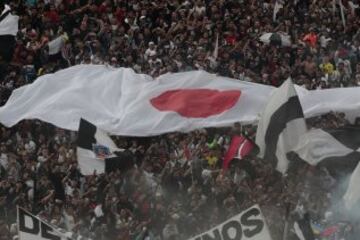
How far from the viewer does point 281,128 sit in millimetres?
19312

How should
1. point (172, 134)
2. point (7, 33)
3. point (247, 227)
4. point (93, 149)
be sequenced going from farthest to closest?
point (7, 33) < point (172, 134) < point (93, 149) < point (247, 227)

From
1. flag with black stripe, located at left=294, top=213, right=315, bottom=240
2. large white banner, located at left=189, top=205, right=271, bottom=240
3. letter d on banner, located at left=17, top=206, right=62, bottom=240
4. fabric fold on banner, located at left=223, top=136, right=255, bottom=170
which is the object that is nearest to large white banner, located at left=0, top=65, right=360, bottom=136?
fabric fold on banner, located at left=223, top=136, right=255, bottom=170

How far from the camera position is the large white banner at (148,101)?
22812 mm

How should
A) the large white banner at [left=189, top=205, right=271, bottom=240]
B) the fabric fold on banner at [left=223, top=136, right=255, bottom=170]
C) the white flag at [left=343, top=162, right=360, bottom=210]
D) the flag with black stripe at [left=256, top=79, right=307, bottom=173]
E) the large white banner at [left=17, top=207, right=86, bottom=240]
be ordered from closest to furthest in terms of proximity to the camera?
the large white banner at [left=189, top=205, right=271, bottom=240]
the white flag at [left=343, top=162, right=360, bottom=210]
the large white banner at [left=17, top=207, right=86, bottom=240]
the flag with black stripe at [left=256, top=79, right=307, bottom=173]
the fabric fold on banner at [left=223, top=136, right=255, bottom=170]

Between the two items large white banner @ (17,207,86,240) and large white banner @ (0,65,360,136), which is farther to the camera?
large white banner @ (0,65,360,136)

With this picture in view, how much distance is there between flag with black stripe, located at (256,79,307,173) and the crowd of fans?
0.67 meters

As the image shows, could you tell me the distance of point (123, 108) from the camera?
76.6 feet

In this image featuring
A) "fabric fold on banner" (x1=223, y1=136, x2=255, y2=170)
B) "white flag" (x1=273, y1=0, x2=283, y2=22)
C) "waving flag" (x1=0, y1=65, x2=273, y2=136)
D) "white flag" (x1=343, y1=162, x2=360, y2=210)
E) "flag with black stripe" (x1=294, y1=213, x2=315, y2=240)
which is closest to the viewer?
"white flag" (x1=343, y1=162, x2=360, y2=210)

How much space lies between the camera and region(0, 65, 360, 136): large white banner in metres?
22.8

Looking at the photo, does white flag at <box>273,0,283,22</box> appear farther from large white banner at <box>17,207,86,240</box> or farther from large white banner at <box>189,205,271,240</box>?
large white banner at <box>189,205,271,240</box>

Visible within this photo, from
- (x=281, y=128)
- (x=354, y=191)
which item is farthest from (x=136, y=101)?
(x=354, y=191)

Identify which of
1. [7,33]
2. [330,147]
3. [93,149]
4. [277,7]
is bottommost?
[277,7]

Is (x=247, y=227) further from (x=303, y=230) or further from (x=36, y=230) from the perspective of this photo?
(x=36, y=230)

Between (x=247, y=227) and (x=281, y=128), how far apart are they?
9.96 ft
